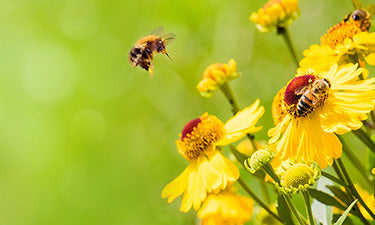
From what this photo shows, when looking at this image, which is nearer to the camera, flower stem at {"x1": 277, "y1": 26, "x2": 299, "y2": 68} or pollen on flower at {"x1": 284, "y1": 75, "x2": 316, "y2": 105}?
pollen on flower at {"x1": 284, "y1": 75, "x2": 316, "y2": 105}

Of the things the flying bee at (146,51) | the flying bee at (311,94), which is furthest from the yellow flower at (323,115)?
the flying bee at (146,51)

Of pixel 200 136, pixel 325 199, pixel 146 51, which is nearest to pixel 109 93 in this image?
pixel 146 51

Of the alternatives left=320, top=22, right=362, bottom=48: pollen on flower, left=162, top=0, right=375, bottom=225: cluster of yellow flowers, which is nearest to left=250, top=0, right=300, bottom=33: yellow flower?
left=162, top=0, right=375, bottom=225: cluster of yellow flowers

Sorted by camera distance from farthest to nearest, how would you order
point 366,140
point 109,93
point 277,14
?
point 109,93, point 277,14, point 366,140

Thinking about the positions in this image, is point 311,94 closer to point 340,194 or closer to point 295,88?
point 295,88

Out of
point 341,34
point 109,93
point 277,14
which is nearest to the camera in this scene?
point 341,34

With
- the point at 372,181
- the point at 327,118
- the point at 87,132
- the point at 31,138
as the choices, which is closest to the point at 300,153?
the point at 327,118

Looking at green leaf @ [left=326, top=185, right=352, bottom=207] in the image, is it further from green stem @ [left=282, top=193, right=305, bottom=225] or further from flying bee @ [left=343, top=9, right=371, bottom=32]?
flying bee @ [left=343, top=9, right=371, bottom=32]
